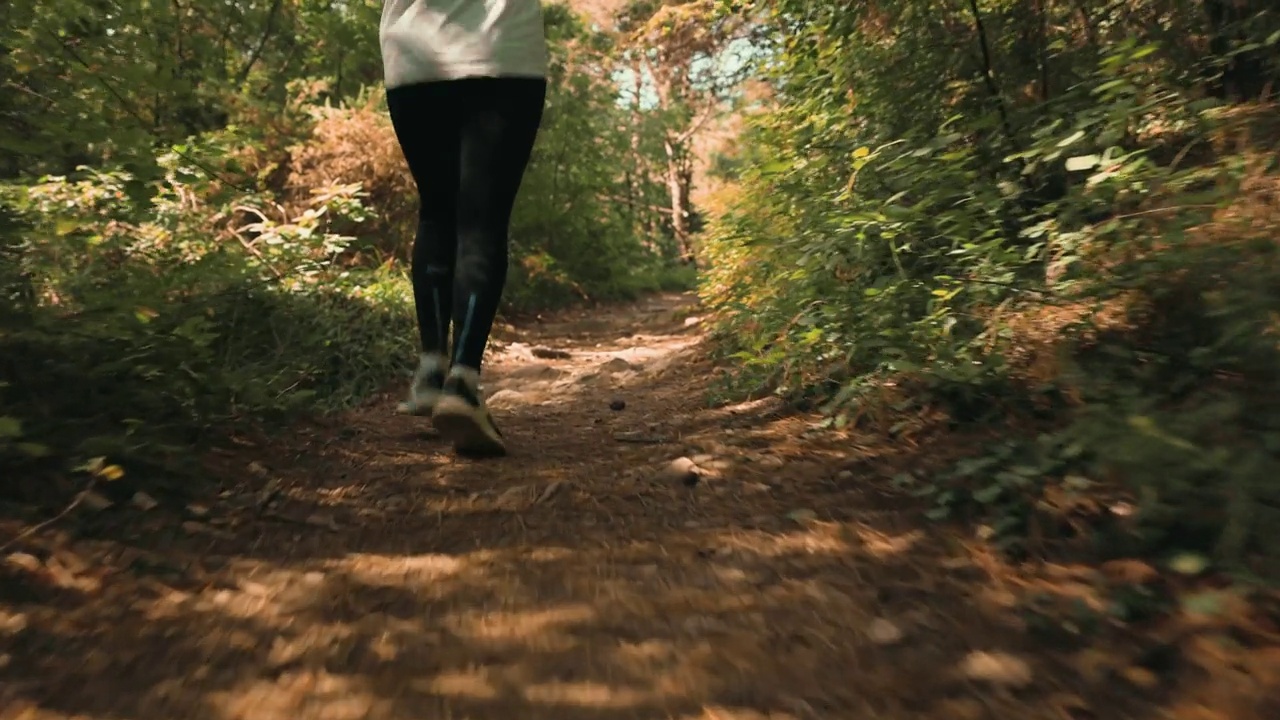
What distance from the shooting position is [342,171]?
7789mm

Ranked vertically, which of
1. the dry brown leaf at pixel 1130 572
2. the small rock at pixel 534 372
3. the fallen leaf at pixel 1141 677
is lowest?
the small rock at pixel 534 372

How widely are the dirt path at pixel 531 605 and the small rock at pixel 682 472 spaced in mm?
11

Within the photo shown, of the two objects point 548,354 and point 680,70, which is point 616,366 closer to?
point 548,354

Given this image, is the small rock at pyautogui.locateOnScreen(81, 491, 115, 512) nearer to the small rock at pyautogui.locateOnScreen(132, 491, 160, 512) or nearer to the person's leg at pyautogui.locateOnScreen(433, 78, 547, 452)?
the small rock at pyautogui.locateOnScreen(132, 491, 160, 512)

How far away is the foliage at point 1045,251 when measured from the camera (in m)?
1.72

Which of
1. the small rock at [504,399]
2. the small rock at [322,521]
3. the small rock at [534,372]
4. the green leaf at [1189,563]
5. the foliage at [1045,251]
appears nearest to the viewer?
the green leaf at [1189,563]

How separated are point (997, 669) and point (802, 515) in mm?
862

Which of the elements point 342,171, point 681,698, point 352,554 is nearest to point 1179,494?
point 681,698

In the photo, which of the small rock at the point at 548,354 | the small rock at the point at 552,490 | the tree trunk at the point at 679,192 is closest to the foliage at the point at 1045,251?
the small rock at the point at 552,490

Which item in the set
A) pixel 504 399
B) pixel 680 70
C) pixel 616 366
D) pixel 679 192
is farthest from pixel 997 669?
pixel 679 192

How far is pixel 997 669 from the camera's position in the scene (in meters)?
1.36

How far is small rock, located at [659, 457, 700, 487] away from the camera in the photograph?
2.61 m

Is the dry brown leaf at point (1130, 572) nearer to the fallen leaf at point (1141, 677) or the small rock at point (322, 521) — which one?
the fallen leaf at point (1141, 677)

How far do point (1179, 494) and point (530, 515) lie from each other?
5.23 ft
